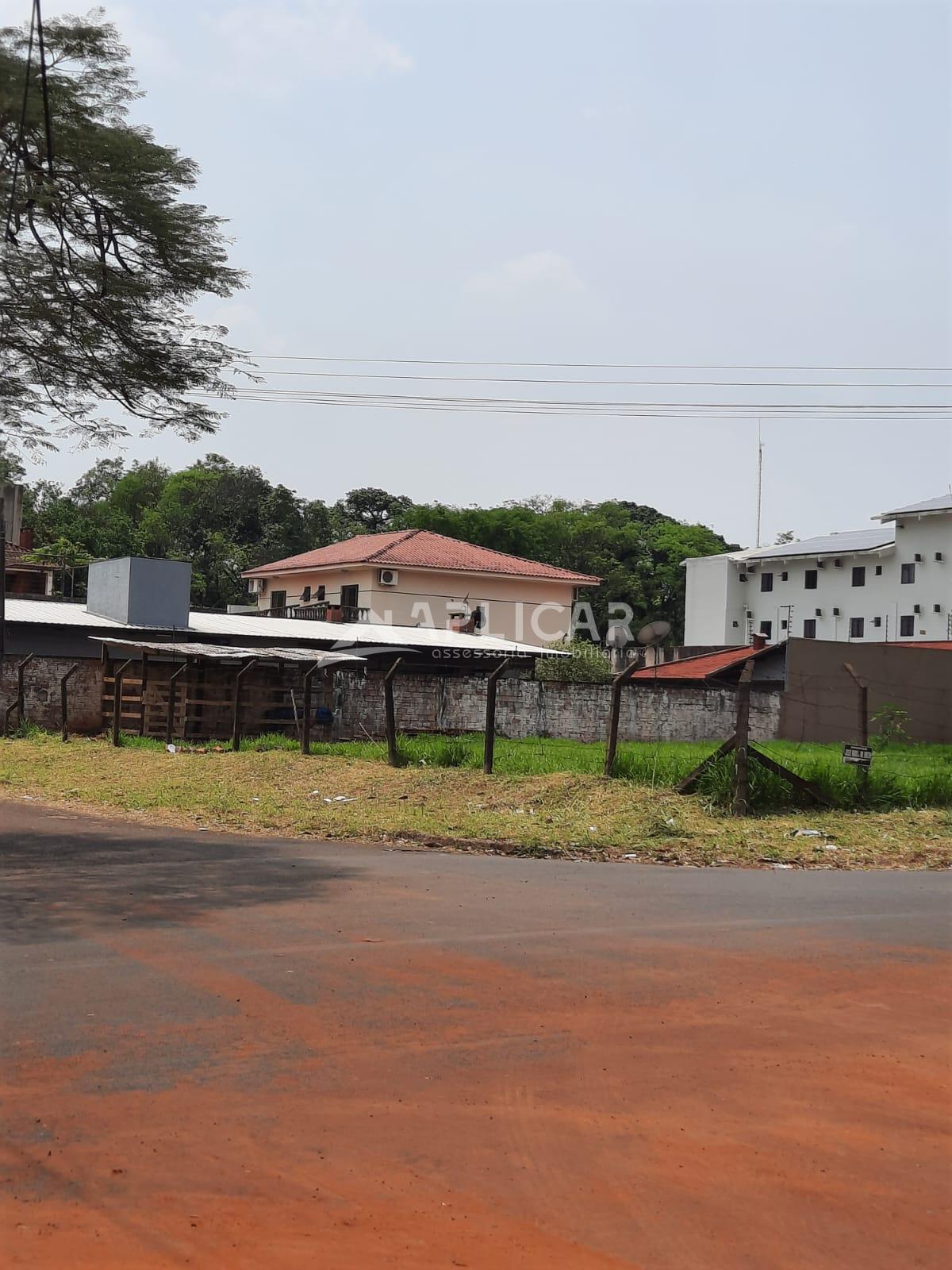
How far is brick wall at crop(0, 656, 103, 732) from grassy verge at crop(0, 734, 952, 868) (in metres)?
9.60

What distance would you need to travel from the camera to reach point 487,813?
598 inches

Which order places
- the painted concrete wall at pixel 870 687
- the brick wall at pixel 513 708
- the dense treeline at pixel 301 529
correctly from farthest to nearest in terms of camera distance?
the dense treeline at pixel 301 529, the painted concrete wall at pixel 870 687, the brick wall at pixel 513 708

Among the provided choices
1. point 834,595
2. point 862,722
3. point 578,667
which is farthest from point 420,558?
point 862,722

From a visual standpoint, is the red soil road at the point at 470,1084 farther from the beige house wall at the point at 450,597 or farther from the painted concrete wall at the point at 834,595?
the painted concrete wall at the point at 834,595

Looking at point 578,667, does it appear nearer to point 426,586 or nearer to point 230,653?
point 426,586

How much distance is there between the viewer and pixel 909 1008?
6.67 m

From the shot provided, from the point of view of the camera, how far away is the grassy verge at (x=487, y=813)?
13273 mm

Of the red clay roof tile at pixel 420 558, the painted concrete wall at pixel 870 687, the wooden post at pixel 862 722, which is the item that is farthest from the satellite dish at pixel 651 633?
the red clay roof tile at pixel 420 558

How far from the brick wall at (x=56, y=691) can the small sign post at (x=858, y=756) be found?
1989 cm

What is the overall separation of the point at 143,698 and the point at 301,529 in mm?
43311

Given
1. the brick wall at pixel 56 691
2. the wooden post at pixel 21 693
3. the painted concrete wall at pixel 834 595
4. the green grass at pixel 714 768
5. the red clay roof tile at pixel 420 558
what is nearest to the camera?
the green grass at pixel 714 768

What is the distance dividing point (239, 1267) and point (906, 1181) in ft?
7.35

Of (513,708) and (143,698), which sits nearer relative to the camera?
(143,698)

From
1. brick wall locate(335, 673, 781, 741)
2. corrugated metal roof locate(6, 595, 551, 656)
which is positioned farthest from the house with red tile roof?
brick wall locate(335, 673, 781, 741)
